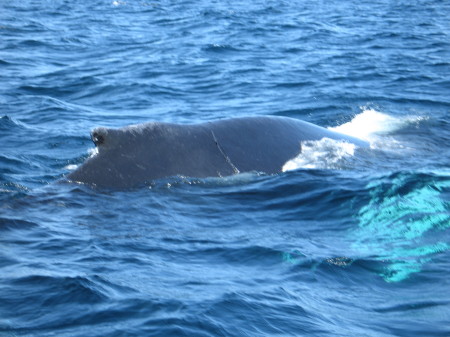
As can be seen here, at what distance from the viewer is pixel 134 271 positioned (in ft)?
21.7

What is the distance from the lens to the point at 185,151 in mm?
8516

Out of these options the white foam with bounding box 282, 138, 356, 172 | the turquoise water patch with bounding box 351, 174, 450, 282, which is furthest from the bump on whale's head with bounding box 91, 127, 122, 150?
the turquoise water patch with bounding box 351, 174, 450, 282

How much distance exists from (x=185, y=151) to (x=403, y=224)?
250 cm

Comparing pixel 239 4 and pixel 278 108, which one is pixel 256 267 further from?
pixel 239 4

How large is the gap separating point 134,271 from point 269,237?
157 centimetres

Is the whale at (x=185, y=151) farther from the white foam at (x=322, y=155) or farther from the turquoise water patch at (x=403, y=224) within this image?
the turquoise water patch at (x=403, y=224)

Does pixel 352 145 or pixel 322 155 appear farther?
pixel 352 145

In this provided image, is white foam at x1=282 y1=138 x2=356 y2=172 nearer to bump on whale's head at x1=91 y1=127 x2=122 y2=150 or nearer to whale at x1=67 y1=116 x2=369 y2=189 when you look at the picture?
whale at x1=67 y1=116 x2=369 y2=189

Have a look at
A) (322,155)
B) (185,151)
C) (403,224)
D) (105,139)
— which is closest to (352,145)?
(322,155)

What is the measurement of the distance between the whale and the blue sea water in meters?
0.14

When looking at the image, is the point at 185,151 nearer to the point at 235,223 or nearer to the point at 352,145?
the point at 235,223

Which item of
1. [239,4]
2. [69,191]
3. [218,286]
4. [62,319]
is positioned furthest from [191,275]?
[239,4]

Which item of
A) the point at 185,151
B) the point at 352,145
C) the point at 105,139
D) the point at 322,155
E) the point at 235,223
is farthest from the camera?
the point at 352,145

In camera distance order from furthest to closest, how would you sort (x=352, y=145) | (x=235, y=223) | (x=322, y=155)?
1. (x=352, y=145)
2. (x=322, y=155)
3. (x=235, y=223)
